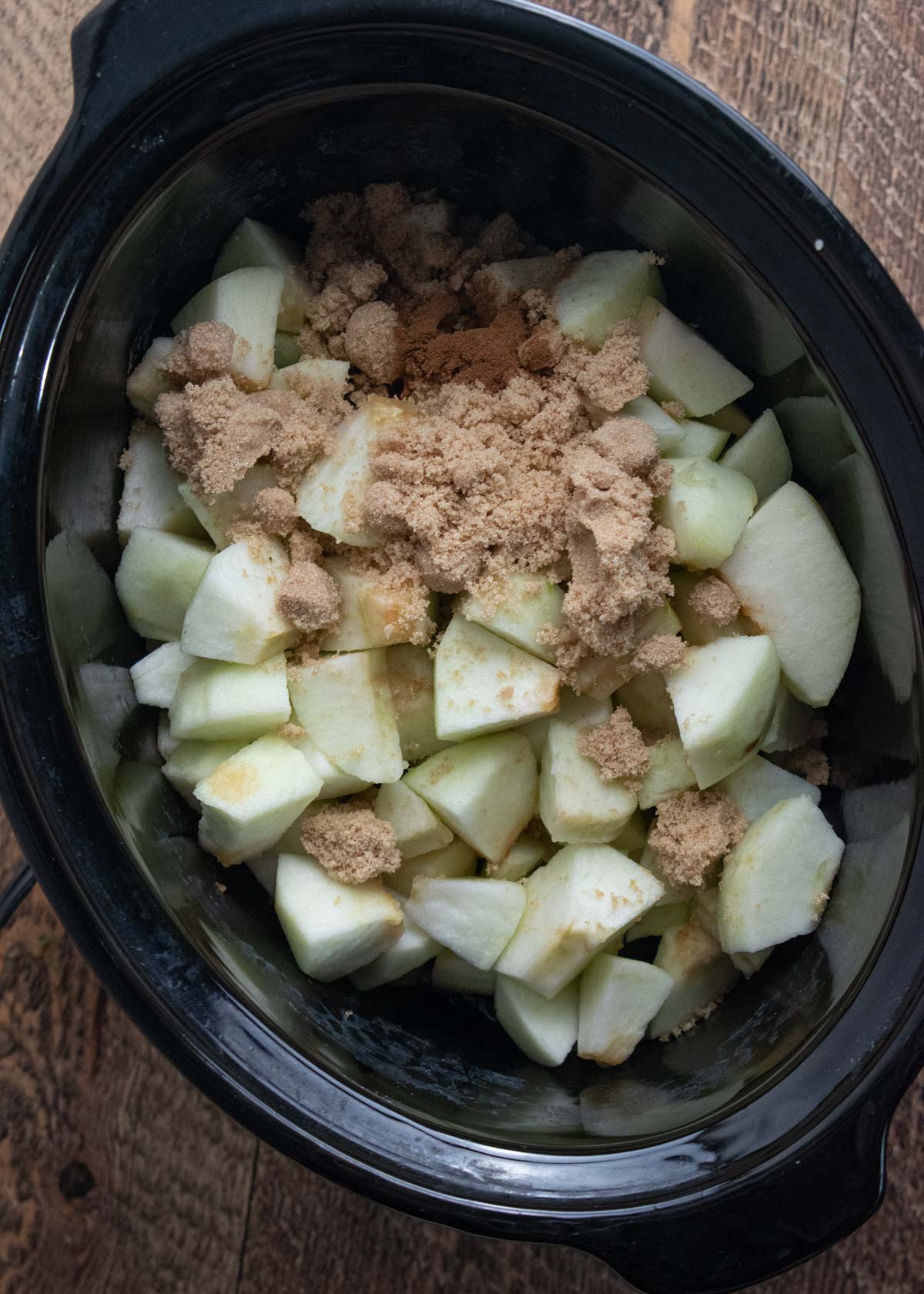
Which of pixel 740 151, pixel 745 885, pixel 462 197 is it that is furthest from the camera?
pixel 462 197

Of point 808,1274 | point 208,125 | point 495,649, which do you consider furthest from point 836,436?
point 808,1274

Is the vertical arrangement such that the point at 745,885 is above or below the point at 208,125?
below

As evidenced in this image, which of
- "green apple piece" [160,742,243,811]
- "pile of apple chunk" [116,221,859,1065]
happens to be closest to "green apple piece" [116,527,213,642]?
"pile of apple chunk" [116,221,859,1065]

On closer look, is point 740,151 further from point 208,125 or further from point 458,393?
point 208,125

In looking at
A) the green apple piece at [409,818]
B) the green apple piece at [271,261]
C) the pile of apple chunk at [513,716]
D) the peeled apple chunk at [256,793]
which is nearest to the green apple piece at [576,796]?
the pile of apple chunk at [513,716]

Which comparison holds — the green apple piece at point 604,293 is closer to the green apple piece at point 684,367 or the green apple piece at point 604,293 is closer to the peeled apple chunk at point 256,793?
the green apple piece at point 684,367

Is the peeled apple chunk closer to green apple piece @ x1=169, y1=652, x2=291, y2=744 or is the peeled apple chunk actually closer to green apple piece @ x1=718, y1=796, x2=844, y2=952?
green apple piece @ x1=169, y1=652, x2=291, y2=744
